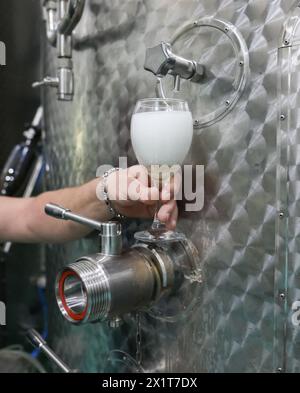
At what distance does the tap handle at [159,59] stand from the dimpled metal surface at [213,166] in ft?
0.30

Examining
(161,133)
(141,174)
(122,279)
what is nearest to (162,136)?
(161,133)

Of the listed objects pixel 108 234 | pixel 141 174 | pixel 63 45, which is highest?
pixel 63 45

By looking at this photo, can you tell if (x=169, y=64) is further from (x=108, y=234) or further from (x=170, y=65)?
(x=108, y=234)

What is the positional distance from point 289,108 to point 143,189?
0.91 feet

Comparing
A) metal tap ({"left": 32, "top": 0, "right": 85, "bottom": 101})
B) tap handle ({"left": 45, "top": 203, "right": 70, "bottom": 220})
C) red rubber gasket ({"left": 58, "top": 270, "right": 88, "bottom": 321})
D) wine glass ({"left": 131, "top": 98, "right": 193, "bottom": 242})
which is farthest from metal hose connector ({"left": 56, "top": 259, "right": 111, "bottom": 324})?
metal tap ({"left": 32, "top": 0, "right": 85, "bottom": 101})

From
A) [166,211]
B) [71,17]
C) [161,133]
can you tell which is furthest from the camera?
[71,17]

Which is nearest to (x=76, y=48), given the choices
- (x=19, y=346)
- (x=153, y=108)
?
Result: (x=153, y=108)

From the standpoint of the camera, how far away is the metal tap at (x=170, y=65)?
0.67 meters

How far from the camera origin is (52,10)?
1100 mm

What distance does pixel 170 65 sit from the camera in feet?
2.22

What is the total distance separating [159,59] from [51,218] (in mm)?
506

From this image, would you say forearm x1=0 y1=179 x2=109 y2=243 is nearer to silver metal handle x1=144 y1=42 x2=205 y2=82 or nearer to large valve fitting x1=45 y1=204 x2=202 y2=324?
large valve fitting x1=45 y1=204 x2=202 y2=324

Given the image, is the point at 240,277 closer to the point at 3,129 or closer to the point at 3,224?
the point at 3,224

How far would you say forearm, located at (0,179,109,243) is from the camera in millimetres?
886
